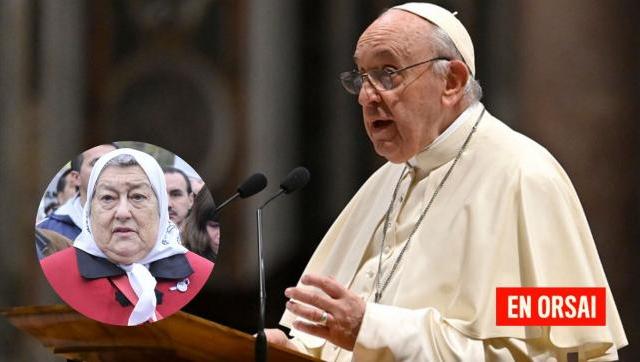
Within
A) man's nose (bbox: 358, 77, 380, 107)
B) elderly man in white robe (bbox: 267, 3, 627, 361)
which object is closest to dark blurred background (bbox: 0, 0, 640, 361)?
elderly man in white robe (bbox: 267, 3, 627, 361)

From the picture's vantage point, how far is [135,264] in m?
3.00

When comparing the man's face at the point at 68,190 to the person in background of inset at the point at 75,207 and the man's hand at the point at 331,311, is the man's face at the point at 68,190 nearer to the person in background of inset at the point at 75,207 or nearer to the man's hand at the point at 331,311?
the person in background of inset at the point at 75,207

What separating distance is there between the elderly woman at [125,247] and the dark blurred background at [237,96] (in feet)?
8.55

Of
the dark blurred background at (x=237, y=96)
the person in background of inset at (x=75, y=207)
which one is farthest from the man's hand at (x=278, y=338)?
the dark blurred background at (x=237, y=96)

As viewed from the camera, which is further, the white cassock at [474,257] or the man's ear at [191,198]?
the white cassock at [474,257]

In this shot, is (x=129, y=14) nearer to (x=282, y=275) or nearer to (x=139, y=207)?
(x=282, y=275)

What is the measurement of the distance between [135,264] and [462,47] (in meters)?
1.51

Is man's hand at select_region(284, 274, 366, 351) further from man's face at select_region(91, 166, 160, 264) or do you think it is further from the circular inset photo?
man's face at select_region(91, 166, 160, 264)

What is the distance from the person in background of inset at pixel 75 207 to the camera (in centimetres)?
299

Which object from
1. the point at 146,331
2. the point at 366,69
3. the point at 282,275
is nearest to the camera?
the point at 146,331

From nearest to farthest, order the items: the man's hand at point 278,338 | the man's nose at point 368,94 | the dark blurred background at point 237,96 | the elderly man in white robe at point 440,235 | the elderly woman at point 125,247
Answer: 1. the elderly woman at point 125,247
2. the elderly man in white robe at point 440,235
3. the man's hand at point 278,338
4. the man's nose at point 368,94
5. the dark blurred background at point 237,96

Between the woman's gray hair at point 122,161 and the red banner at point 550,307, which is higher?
the woman's gray hair at point 122,161

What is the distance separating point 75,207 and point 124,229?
0.46ft

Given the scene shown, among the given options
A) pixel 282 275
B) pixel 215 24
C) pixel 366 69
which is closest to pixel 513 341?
pixel 366 69
